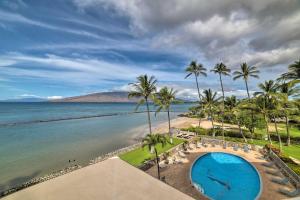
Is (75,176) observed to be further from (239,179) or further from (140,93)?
(140,93)

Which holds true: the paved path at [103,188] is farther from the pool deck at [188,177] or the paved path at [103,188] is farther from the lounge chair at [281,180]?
the lounge chair at [281,180]

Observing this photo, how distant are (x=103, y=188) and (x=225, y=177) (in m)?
15.2

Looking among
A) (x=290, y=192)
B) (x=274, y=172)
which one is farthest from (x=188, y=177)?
(x=274, y=172)

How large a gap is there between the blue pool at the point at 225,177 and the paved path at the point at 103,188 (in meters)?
11.2

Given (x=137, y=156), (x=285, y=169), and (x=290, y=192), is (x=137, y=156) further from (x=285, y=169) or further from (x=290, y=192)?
(x=285, y=169)

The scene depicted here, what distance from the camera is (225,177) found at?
16.9 m

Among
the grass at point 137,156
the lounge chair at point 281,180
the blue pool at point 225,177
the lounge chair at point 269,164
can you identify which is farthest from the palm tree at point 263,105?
the grass at point 137,156

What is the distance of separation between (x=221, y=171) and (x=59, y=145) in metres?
28.6

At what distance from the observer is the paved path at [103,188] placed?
536 centimetres

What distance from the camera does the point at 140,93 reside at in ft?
82.6

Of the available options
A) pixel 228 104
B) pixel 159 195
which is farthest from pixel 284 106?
pixel 159 195

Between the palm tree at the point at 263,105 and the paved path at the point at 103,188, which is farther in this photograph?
the palm tree at the point at 263,105

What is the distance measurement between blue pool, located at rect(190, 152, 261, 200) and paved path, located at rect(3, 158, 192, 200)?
11.2 meters

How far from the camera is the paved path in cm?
536
